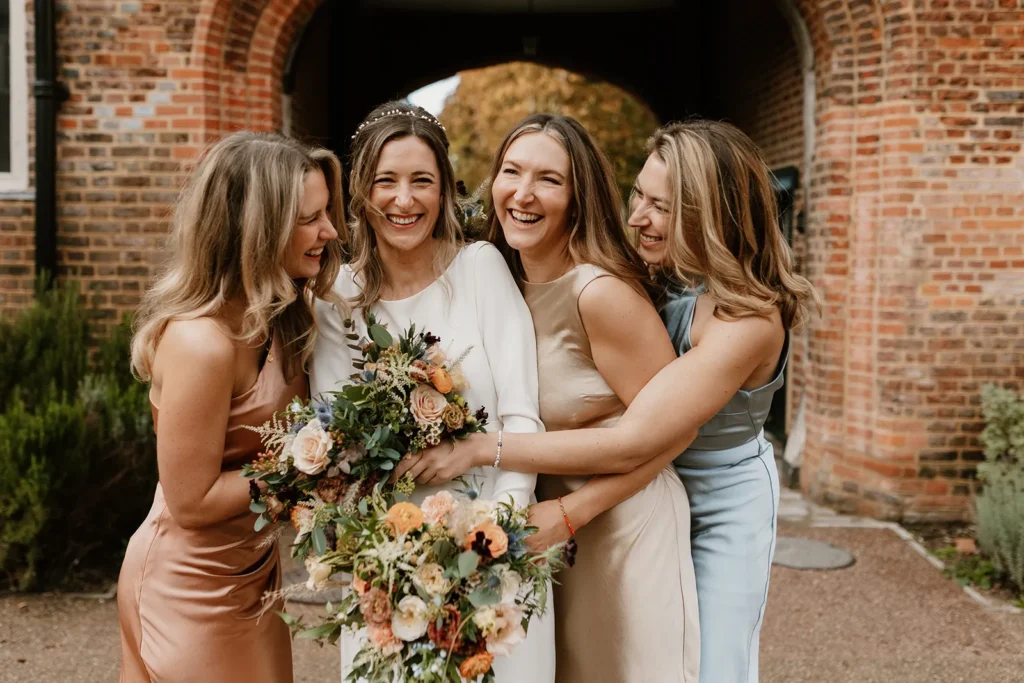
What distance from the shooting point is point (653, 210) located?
2439 mm

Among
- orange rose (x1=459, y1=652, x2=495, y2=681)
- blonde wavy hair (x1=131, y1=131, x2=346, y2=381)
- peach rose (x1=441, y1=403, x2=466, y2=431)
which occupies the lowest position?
orange rose (x1=459, y1=652, x2=495, y2=681)

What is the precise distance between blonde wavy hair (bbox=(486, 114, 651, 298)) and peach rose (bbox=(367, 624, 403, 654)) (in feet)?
3.64

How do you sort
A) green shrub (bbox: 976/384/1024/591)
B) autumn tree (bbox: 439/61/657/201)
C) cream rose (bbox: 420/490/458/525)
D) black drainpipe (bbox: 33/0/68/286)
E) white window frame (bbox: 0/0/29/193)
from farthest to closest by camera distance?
autumn tree (bbox: 439/61/657/201) → white window frame (bbox: 0/0/29/193) → black drainpipe (bbox: 33/0/68/286) → green shrub (bbox: 976/384/1024/591) → cream rose (bbox: 420/490/458/525)

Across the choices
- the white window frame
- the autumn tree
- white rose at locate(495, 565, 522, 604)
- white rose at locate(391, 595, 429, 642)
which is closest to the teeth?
white rose at locate(495, 565, 522, 604)

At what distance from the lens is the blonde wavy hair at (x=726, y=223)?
233 cm

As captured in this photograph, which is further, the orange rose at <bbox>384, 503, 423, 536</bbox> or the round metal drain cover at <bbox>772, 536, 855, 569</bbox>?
the round metal drain cover at <bbox>772, 536, 855, 569</bbox>

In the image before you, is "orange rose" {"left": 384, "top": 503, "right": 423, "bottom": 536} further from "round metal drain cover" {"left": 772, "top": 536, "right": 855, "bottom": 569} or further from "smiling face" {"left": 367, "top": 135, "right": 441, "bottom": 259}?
"round metal drain cover" {"left": 772, "top": 536, "right": 855, "bottom": 569}

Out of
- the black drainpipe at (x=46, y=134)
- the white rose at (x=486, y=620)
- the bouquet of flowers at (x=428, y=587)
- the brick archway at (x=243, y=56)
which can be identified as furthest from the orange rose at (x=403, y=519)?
the black drainpipe at (x=46, y=134)

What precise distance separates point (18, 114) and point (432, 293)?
5.76 meters

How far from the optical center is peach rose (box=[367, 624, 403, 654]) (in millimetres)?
1818

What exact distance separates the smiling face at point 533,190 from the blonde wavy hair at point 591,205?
1.1 inches

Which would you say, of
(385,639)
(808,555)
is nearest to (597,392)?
(385,639)

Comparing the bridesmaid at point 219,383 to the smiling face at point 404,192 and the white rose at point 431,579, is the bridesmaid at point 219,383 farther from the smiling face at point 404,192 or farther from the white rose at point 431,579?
the white rose at point 431,579

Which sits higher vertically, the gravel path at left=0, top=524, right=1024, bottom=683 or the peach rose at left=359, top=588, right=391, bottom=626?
the peach rose at left=359, top=588, right=391, bottom=626
